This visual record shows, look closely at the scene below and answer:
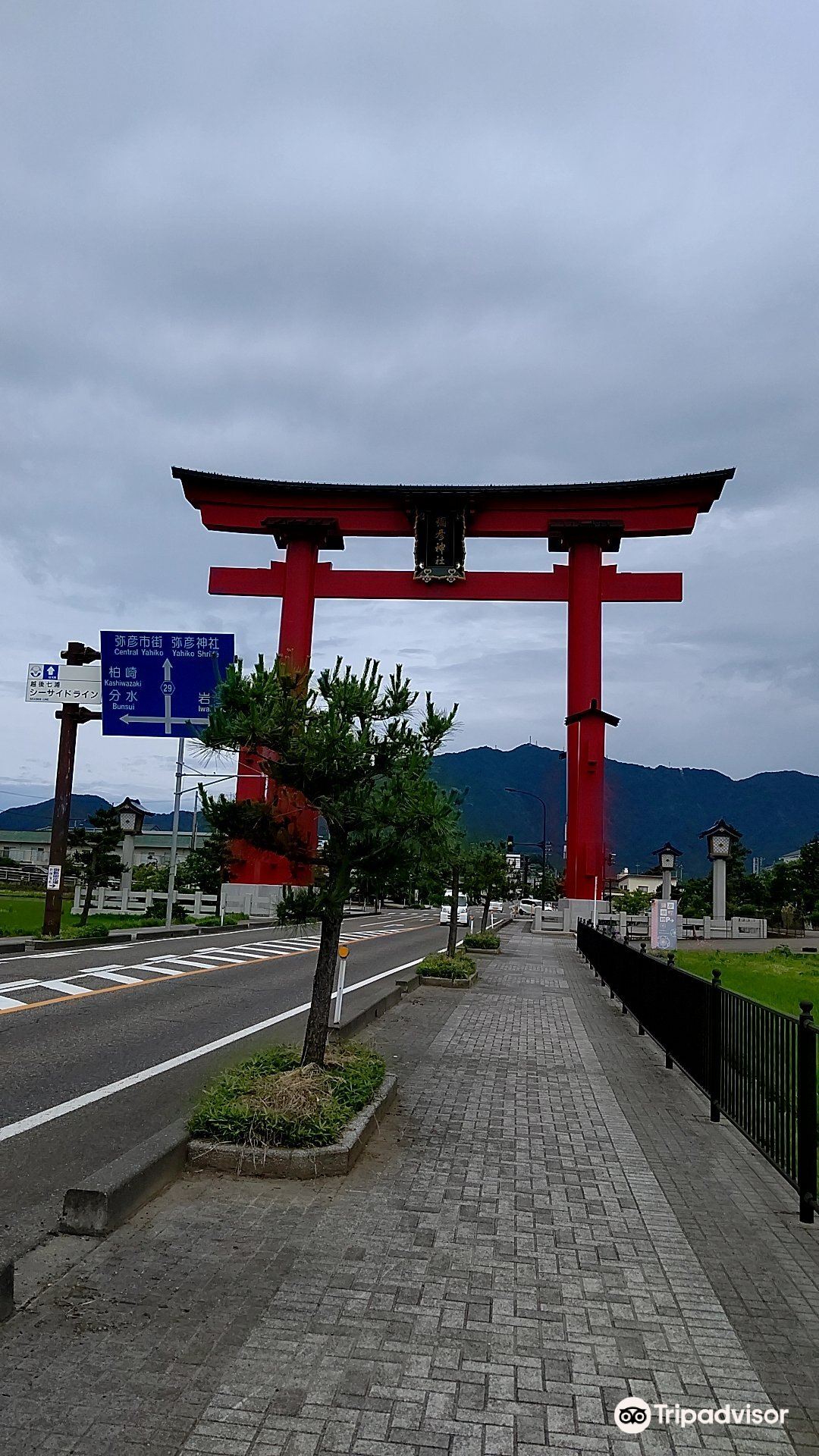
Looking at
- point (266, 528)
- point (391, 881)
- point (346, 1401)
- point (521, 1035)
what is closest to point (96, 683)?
point (266, 528)

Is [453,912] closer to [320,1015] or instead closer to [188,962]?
[188,962]

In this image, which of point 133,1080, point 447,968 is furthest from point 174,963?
point 133,1080

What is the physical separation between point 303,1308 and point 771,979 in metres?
16.4

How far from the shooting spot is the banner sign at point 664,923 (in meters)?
15.5

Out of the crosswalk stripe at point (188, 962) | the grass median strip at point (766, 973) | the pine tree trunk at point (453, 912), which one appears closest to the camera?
the grass median strip at point (766, 973)

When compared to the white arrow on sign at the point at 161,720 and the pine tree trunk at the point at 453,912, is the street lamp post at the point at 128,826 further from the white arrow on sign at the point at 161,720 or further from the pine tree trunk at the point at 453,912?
the pine tree trunk at the point at 453,912

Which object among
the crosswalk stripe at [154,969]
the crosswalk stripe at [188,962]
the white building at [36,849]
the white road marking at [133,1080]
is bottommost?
the crosswalk stripe at [188,962]

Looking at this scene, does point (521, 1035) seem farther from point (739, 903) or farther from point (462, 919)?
point (739, 903)

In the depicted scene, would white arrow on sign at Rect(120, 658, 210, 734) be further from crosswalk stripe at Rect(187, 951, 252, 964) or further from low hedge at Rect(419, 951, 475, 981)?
low hedge at Rect(419, 951, 475, 981)

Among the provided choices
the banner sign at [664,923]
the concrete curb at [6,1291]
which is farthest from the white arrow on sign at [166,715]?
the concrete curb at [6,1291]

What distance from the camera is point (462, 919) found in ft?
160

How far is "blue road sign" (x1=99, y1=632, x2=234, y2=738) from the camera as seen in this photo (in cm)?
2277

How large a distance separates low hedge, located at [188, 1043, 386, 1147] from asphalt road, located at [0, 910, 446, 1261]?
713 millimetres

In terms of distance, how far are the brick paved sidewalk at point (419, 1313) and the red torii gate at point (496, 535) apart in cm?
2717
